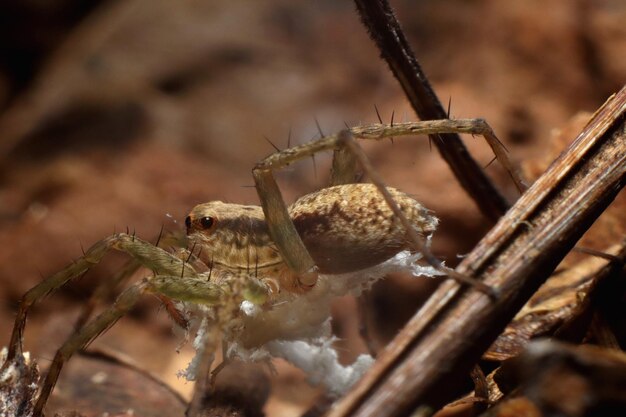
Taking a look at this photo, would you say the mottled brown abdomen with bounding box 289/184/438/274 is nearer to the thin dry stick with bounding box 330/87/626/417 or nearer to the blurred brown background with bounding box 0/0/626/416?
the thin dry stick with bounding box 330/87/626/417

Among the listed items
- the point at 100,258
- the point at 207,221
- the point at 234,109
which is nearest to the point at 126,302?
the point at 100,258

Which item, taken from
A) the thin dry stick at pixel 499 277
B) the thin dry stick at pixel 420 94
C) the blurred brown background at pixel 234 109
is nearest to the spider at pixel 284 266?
the thin dry stick at pixel 420 94

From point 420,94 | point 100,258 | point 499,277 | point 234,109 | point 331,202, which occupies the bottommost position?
point 499,277

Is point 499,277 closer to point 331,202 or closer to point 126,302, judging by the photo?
point 331,202

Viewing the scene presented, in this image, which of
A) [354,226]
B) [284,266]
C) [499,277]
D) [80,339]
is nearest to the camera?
[499,277]

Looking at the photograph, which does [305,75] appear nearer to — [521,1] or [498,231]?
[521,1]

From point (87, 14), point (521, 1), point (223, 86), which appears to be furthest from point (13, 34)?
point (521, 1)

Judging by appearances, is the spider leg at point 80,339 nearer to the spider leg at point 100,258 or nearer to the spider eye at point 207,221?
the spider leg at point 100,258
